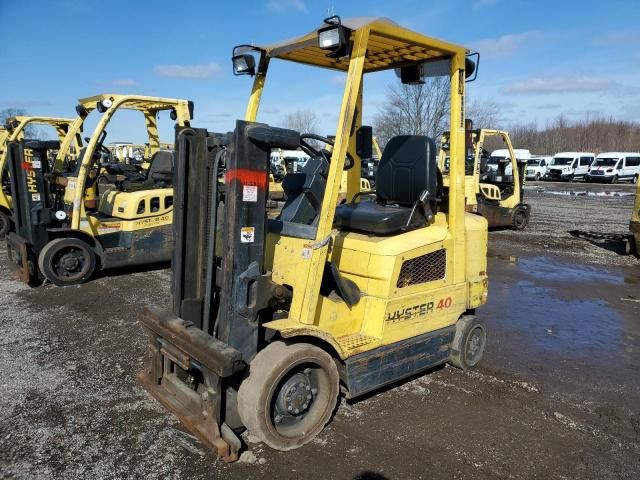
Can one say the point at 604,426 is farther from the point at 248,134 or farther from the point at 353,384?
the point at 248,134

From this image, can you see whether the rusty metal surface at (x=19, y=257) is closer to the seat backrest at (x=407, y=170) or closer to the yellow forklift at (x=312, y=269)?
the yellow forklift at (x=312, y=269)

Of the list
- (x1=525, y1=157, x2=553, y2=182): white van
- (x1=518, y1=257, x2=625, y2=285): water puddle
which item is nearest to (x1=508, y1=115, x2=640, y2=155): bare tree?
(x1=525, y1=157, x2=553, y2=182): white van

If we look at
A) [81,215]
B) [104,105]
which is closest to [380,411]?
[81,215]

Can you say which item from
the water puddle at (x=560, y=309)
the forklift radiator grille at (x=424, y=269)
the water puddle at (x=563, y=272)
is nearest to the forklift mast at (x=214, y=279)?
the forklift radiator grille at (x=424, y=269)

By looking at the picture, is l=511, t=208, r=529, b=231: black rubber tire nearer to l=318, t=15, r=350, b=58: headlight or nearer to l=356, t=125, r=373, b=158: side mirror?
l=356, t=125, r=373, b=158: side mirror

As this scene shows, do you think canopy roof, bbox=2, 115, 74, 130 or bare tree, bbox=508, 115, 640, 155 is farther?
bare tree, bbox=508, 115, 640, 155

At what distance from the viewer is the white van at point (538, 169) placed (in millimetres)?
42847

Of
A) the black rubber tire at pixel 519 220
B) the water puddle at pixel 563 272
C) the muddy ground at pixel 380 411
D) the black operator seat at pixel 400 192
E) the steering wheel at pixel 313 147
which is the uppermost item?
the steering wheel at pixel 313 147

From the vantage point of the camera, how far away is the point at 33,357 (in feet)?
16.0

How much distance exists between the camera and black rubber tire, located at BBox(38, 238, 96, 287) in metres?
7.43

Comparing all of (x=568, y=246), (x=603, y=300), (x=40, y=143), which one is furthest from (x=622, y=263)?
(x=40, y=143)

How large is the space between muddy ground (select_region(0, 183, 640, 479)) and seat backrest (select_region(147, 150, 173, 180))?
311 cm

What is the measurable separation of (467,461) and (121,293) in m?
5.43

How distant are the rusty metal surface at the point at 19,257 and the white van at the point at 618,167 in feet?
122
